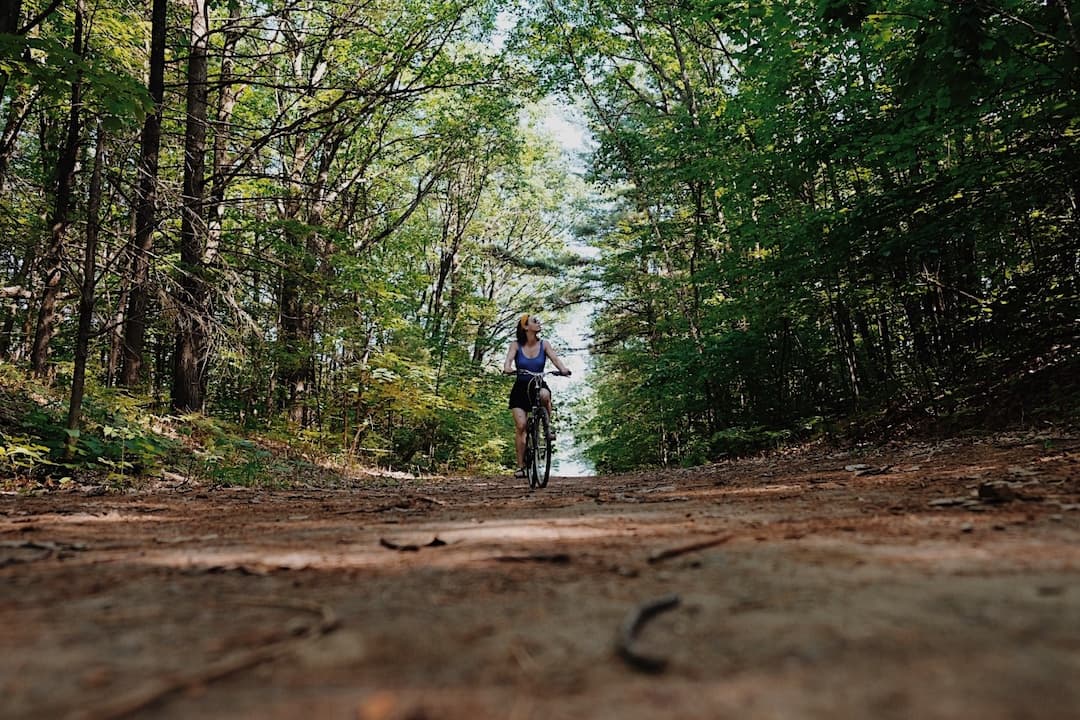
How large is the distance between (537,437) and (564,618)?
6221 mm

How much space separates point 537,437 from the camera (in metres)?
7.70

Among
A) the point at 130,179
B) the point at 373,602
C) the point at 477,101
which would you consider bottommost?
the point at 373,602

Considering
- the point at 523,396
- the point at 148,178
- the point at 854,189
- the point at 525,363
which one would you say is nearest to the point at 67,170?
Answer: the point at 148,178

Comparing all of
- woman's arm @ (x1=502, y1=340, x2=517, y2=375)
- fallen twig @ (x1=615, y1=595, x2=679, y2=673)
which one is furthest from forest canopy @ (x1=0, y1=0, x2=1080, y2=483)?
fallen twig @ (x1=615, y1=595, x2=679, y2=673)

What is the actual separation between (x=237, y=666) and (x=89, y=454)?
6891mm

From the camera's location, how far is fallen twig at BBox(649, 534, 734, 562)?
2170mm

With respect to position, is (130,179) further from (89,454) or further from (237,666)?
(237,666)

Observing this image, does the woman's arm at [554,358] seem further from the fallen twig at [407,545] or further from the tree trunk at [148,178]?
the fallen twig at [407,545]

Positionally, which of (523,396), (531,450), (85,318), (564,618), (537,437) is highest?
(85,318)

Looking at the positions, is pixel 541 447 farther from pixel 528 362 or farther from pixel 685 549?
pixel 685 549

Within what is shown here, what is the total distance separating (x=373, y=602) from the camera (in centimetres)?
168

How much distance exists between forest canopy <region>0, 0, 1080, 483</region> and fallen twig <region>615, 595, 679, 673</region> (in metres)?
5.24

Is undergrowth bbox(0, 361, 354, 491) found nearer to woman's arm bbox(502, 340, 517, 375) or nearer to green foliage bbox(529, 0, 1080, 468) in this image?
woman's arm bbox(502, 340, 517, 375)

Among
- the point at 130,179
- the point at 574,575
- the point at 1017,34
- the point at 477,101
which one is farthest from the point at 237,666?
the point at 477,101
